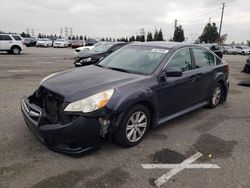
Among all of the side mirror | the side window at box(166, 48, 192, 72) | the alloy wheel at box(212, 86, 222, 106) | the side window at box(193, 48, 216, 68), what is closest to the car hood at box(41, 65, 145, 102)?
the side mirror

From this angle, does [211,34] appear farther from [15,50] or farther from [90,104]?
[90,104]

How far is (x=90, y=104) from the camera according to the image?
3.28 metres

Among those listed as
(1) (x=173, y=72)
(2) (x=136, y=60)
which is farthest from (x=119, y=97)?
(2) (x=136, y=60)

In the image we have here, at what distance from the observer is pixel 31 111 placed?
11.8 feet

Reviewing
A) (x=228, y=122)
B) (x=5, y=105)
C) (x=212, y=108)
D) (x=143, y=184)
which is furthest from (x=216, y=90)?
(x=5, y=105)

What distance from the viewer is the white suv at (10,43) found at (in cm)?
2022

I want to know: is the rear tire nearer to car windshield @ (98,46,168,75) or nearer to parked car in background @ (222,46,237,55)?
car windshield @ (98,46,168,75)

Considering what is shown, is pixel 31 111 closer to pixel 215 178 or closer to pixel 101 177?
pixel 101 177

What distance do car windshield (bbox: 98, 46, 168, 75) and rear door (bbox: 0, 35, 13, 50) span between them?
1819 centimetres

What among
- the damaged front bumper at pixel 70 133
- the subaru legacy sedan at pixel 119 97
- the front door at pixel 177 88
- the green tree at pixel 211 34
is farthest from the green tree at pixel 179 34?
the damaged front bumper at pixel 70 133

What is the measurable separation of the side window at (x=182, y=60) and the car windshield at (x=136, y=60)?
0.20 meters

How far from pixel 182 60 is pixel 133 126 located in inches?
71.3

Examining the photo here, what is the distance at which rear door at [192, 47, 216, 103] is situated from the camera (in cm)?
508

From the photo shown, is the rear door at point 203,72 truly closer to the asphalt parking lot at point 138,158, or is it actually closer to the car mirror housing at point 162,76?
the asphalt parking lot at point 138,158
